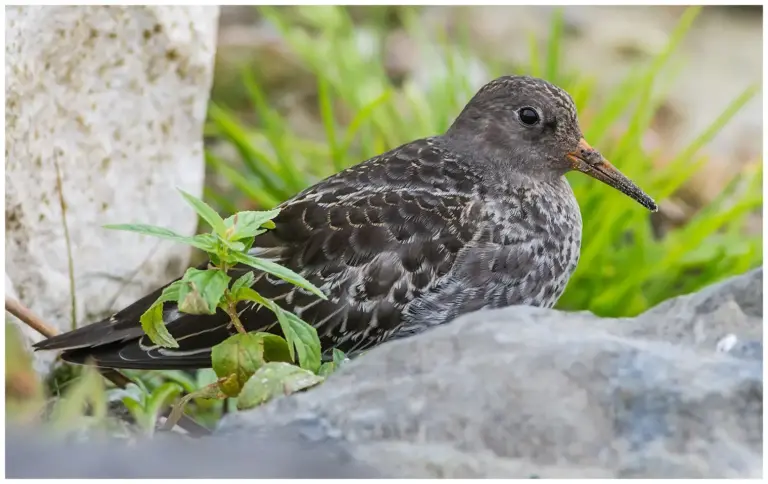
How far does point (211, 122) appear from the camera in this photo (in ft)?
15.6

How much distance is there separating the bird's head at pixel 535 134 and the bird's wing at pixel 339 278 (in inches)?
11.7

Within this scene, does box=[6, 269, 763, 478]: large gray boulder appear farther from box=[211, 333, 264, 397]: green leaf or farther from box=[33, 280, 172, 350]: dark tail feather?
box=[33, 280, 172, 350]: dark tail feather

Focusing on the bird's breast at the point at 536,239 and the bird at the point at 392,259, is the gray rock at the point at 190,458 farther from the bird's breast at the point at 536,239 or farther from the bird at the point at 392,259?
the bird's breast at the point at 536,239

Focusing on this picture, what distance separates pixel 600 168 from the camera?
3.08 meters

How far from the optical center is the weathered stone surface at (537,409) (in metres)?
1.94

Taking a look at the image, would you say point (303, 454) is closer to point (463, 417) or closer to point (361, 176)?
point (463, 417)

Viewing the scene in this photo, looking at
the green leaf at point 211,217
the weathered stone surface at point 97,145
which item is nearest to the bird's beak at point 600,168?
the green leaf at point 211,217

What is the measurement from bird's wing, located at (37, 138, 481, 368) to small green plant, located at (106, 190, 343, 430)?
0.25m

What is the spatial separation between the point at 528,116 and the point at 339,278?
2.54 ft

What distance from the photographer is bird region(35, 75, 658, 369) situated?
8.79 ft

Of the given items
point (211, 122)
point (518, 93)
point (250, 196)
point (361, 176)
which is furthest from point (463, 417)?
point (211, 122)

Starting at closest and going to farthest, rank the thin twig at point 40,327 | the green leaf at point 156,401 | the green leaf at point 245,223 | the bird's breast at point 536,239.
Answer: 1. the green leaf at point 245,223
2. the green leaf at point 156,401
3. the thin twig at point 40,327
4. the bird's breast at point 536,239

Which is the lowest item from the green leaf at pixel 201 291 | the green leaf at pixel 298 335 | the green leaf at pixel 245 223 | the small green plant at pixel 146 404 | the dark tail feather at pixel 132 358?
the small green plant at pixel 146 404

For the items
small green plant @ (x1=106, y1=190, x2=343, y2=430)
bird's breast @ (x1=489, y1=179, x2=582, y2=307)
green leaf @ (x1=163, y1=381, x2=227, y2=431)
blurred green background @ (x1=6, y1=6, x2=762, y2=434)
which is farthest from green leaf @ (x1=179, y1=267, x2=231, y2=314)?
bird's breast @ (x1=489, y1=179, x2=582, y2=307)
